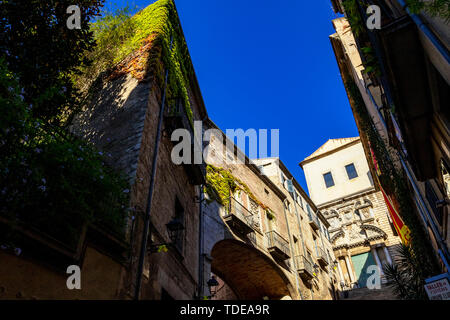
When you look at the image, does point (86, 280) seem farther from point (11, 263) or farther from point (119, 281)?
point (11, 263)

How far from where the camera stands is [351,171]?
35750 millimetres

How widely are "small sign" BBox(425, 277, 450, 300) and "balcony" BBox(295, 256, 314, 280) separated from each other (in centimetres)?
1233

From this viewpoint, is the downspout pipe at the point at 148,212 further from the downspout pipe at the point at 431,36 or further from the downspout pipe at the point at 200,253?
the downspout pipe at the point at 431,36

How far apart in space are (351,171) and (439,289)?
31.0m

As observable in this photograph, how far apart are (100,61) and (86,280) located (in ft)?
31.3

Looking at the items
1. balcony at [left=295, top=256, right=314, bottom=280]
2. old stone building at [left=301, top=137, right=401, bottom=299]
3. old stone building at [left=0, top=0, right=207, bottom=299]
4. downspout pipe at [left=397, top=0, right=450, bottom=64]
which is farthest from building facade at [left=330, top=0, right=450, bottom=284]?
old stone building at [left=301, top=137, right=401, bottom=299]

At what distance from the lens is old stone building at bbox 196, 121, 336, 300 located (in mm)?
13805

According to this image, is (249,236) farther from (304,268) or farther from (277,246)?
(304,268)

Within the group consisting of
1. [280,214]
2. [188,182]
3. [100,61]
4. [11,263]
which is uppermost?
[100,61]

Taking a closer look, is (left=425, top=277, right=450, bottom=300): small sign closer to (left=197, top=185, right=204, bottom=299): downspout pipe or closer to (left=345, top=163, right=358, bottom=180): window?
(left=197, top=185, right=204, bottom=299): downspout pipe

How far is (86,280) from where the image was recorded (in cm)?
466

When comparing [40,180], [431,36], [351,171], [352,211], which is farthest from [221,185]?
[351,171]

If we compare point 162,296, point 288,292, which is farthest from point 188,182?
point 288,292

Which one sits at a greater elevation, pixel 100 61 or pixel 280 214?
pixel 100 61
